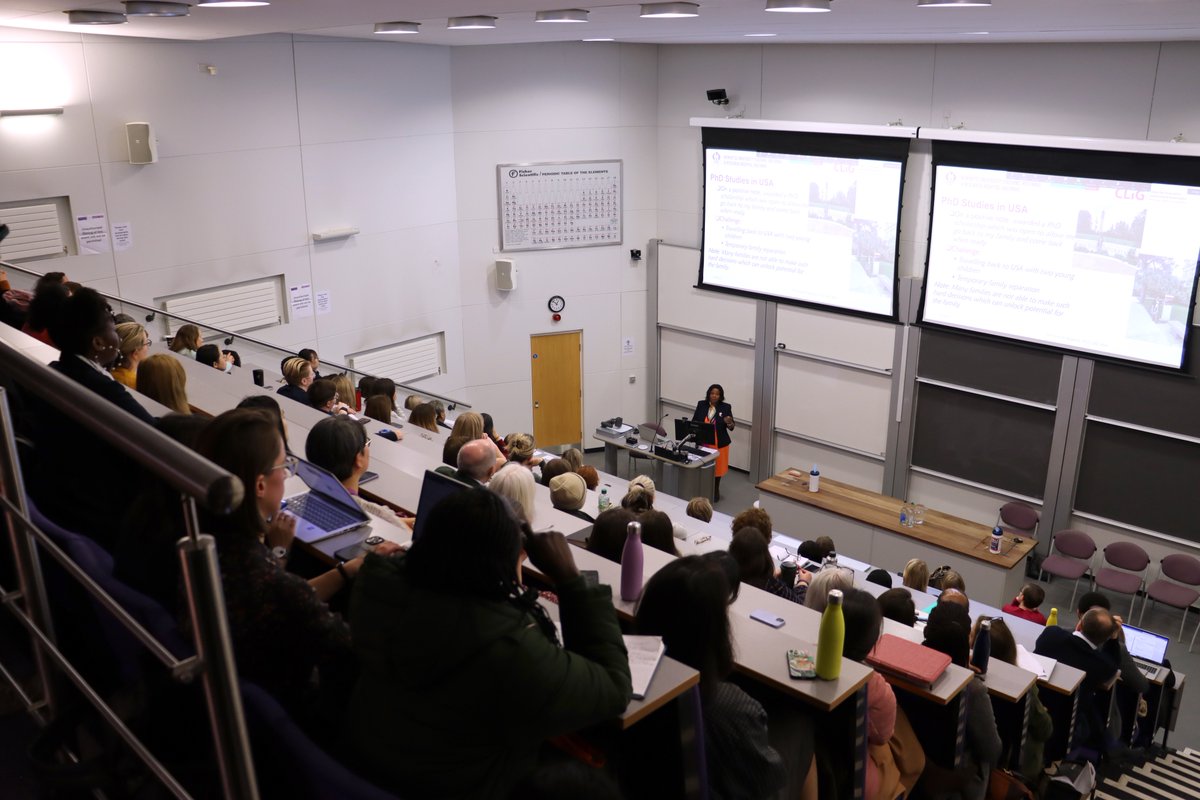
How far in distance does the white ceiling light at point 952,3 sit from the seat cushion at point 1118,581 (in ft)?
15.9

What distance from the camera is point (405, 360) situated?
33.5 feet

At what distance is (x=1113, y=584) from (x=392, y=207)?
7.25 m

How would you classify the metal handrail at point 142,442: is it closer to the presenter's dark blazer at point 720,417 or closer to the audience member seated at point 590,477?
the audience member seated at point 590,477

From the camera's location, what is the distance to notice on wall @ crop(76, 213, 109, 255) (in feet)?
24.2

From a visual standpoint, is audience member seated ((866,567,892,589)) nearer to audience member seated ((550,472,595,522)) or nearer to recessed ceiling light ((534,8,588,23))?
audience member seated ((550,472,595,522))

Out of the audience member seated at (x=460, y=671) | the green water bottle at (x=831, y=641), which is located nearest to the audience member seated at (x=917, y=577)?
the green water bottle at (x=831, y=641)

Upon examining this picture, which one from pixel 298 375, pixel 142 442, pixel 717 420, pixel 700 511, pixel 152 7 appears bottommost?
pixel 717 420

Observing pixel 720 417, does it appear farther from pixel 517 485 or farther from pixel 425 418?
pixel 517 485

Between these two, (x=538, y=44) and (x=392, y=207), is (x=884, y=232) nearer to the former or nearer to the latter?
(x=538, y=44)

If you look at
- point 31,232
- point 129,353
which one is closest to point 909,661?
point 129,353

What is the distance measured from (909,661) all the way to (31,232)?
6.68 meters

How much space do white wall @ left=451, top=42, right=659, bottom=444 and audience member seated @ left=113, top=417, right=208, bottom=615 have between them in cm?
858

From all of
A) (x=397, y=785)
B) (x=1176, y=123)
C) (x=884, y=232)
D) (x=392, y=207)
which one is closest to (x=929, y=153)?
(x=884, y=232)

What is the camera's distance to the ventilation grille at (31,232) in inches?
275
